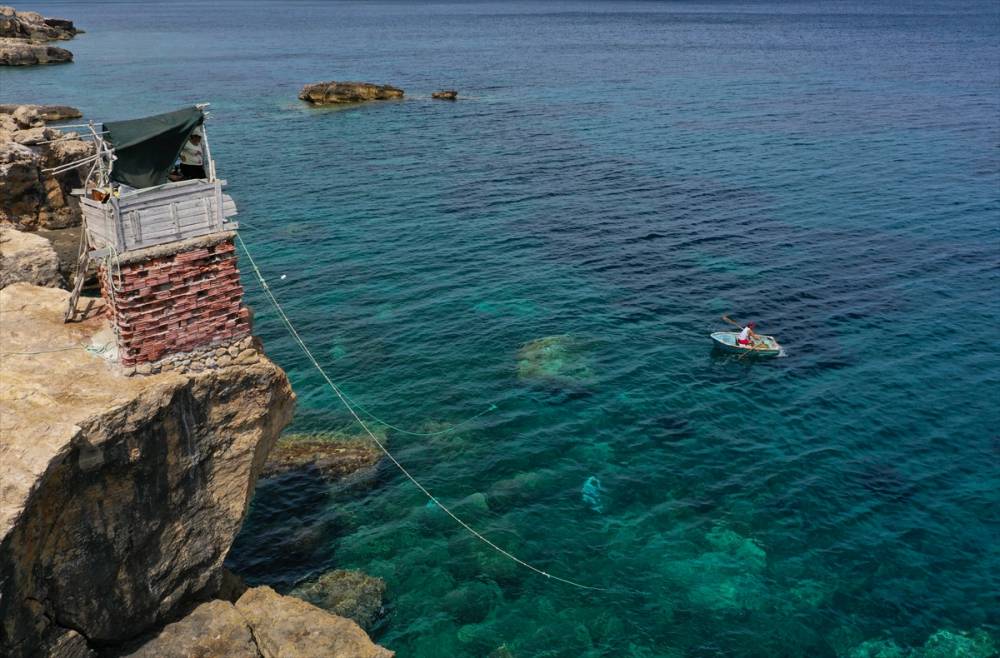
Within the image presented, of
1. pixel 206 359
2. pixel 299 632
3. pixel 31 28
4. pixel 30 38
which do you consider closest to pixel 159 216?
pixel 206 359

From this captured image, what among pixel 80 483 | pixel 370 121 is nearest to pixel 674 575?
pixel 80 483

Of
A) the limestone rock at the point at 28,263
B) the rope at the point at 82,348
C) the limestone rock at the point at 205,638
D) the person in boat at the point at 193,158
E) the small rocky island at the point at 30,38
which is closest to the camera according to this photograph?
the limestone rock at the point at 205,638

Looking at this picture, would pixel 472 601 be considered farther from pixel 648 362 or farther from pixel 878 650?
pixel 648 362

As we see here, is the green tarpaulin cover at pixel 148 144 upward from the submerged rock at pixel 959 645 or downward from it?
upward

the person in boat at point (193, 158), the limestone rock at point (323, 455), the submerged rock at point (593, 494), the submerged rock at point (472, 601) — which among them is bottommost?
the submerged rock at point (472, 601)

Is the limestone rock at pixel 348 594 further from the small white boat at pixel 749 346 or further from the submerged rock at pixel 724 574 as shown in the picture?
the small white boat at pixel 749 346

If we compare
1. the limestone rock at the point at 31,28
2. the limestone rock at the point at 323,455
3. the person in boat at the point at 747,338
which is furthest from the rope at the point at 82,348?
the limestone rock at the point at 31,28
